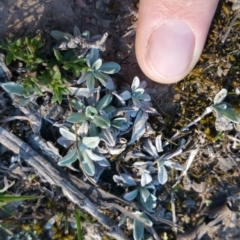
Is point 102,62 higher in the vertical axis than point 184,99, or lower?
higher

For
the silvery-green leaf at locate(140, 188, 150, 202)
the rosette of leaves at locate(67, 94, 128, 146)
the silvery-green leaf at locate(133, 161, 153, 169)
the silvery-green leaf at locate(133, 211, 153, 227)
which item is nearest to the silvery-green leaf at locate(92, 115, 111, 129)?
the rosette of leaves at locate(67, 94, 128, 146)

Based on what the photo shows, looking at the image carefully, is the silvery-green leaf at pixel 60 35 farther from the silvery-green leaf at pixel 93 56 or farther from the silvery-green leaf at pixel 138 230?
the silvery-green leaf at pixel 138 230

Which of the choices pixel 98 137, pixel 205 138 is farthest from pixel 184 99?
pixel 98 137

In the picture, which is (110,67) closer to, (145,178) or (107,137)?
(107,137)

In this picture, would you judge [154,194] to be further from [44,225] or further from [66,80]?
[66,80]

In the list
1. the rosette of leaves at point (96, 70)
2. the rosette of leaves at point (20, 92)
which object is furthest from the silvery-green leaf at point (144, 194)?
the rosette of leaves at point (20, 92)

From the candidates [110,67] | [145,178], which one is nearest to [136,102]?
[110,67]

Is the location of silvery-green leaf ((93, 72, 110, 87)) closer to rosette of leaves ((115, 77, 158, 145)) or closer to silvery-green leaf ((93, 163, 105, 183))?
rosette of leaves ((115, 77, 158, 145))
